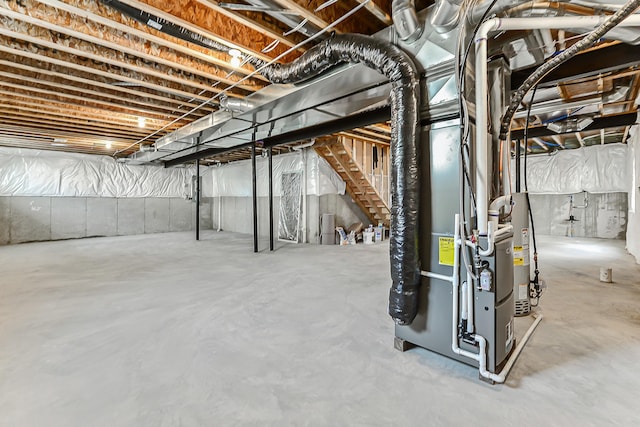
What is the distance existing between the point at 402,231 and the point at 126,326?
2229 millimetres

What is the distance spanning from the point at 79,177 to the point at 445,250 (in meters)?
9.09

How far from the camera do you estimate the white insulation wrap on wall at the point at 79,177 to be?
689 cm

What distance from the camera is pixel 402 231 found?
181cm

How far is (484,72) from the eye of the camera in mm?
1603

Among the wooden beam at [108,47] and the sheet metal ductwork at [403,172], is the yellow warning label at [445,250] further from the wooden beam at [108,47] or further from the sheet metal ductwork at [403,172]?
the wooden beam at [108,47]

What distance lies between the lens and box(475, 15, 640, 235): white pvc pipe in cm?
146

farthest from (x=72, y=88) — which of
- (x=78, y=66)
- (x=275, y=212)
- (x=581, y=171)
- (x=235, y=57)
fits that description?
(x=581, y=171)

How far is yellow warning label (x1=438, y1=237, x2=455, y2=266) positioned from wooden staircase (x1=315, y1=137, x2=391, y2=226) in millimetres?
4207

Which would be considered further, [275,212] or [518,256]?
[275,212]

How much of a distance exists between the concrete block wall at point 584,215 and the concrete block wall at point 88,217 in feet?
32.6

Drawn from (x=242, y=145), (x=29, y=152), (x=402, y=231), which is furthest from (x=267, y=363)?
(x=29, y=152)

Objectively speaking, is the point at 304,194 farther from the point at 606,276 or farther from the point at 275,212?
the point at 606,276

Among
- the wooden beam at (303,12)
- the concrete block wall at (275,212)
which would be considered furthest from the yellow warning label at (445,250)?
the concrete block wall at (275,212)

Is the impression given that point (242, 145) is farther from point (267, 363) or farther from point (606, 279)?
point (606, 279)
